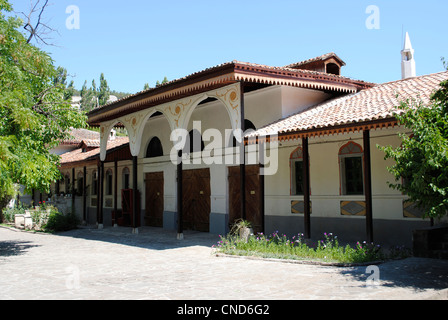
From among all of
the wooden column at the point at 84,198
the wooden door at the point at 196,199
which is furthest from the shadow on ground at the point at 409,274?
the wooden column at the point at 84,198

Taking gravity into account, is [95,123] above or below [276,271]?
above

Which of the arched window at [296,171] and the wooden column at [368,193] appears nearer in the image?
the wooden column at [368,193]

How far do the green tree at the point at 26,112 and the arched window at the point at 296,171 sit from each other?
6.16m

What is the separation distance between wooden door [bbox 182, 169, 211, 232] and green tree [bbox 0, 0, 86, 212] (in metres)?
5.16

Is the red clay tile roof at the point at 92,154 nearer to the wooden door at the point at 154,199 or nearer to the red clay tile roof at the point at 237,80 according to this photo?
the wooden door at the point at 154,199

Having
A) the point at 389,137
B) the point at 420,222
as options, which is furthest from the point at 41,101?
the point at 420,222

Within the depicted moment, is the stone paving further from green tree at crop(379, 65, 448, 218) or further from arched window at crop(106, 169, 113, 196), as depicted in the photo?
arched window at crop(106, 169, 113, 196)

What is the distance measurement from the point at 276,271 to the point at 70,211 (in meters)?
14.4

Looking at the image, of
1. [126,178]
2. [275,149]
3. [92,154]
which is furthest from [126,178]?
[275,149]

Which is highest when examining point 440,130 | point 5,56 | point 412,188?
point 5,56

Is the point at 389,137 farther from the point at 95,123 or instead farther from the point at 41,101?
the point at 95,123

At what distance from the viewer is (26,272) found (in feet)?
26.6

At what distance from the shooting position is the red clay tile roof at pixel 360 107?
29.9 feet

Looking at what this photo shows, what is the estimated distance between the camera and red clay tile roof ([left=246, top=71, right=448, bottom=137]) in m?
9.12
